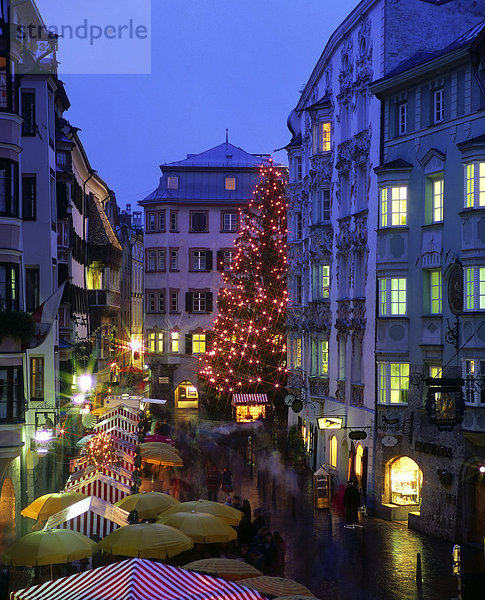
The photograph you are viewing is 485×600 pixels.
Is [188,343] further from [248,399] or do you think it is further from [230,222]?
[248,399]

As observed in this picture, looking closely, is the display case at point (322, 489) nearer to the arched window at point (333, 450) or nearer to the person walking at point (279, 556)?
the arched window at point (333, 450)

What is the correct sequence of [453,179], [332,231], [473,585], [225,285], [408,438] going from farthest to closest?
[225,285] < [332,231] < [408,438] < [453,179] < [473,585]

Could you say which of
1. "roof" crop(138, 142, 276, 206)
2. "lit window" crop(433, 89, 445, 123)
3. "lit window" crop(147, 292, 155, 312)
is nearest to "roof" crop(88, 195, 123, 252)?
Result: "lit window" crop(147, 292, 155, 312)

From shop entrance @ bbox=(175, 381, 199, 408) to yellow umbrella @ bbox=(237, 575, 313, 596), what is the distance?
6784 centimetres

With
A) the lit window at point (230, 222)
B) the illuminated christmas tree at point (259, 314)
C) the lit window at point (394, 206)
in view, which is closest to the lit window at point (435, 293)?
the lit window at point (394, 206)

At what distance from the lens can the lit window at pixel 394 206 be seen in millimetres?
36312

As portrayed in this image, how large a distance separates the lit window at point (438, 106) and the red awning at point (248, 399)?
3042 cm

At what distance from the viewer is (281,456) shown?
53.6 metres

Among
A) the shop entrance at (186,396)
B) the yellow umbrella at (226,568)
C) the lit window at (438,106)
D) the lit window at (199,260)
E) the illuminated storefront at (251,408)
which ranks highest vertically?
the lit window at (438,106)

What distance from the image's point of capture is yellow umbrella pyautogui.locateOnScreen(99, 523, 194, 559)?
2072 centimetres

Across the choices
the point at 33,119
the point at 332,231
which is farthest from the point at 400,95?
the point at 33,119

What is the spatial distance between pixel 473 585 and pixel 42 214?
23285 millimetres

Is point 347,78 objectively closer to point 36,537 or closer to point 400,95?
point 400,95

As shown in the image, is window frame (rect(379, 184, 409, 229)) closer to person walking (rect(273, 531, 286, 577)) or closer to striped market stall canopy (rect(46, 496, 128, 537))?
person walking (rect(273, 531, 286, 577))
